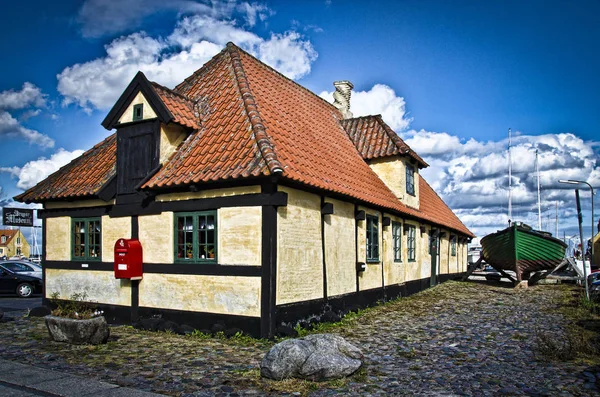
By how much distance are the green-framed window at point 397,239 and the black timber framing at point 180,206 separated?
7.94 metres

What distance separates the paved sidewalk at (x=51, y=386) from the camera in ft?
20.4

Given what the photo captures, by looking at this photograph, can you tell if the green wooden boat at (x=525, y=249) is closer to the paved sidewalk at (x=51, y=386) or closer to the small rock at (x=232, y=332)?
the small rock at (x=232, y=332)

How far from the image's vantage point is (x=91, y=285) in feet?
41.6

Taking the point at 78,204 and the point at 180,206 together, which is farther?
the point at 78,204

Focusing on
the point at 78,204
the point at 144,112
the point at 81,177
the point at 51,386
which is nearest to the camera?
the point at 51,386

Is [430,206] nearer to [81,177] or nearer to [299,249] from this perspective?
[299,249]

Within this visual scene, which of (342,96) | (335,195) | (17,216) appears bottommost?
(335,195)

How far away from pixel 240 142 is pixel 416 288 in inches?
452

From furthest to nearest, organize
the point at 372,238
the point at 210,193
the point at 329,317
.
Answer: the point at 372,238 → the point at 329,317 → the point at 210,193

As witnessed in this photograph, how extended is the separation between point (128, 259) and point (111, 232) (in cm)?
150

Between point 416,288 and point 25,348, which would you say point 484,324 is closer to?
point 416,288

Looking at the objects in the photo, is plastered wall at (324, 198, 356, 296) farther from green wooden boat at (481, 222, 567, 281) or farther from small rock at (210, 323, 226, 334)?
green wooden boat at (481, 222, 567, 281)

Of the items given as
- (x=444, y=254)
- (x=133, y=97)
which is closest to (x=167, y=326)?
(x=133, y=97)

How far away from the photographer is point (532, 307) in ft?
49.8
